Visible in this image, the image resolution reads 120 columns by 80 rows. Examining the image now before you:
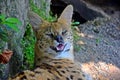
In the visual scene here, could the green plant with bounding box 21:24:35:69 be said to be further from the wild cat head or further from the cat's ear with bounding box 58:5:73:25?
the cat's ear with bounding box 58:5:73:25

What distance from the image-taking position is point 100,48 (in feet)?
24.4

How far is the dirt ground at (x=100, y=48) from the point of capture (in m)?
6.62

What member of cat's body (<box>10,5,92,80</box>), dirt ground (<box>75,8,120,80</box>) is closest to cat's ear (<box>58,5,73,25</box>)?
cat's body (<box>10,5,92,80</box>)

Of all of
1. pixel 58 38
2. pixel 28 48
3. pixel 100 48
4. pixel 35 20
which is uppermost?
pixel 35 20

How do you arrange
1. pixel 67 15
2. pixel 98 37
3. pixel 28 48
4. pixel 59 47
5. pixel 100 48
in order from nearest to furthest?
pixel 59 47 → pixel 67 15 → pixel 28 48 → pixel 100 48 → pixel 98 37

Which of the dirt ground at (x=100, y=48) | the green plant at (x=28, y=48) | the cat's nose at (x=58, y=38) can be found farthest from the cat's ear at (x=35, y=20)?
the dirt ground at (x=100, y=48)

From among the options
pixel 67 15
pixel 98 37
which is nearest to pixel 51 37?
pixel 67 15

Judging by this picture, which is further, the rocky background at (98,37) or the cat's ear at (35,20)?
the rocky background at (98,37)

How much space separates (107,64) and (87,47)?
65cm

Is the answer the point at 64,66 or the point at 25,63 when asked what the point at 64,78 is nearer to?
the point at 64,66

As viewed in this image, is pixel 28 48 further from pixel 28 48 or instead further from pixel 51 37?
pixel 51 37

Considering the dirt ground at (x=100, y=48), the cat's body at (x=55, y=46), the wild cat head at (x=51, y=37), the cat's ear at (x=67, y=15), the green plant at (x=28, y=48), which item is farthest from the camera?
the dirt ground at (x=100, y=48)

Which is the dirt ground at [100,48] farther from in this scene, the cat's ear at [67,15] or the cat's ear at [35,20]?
the cat's ear at [35,20]

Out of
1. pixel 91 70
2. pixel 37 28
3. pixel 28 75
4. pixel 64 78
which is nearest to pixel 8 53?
pixel 28 75
